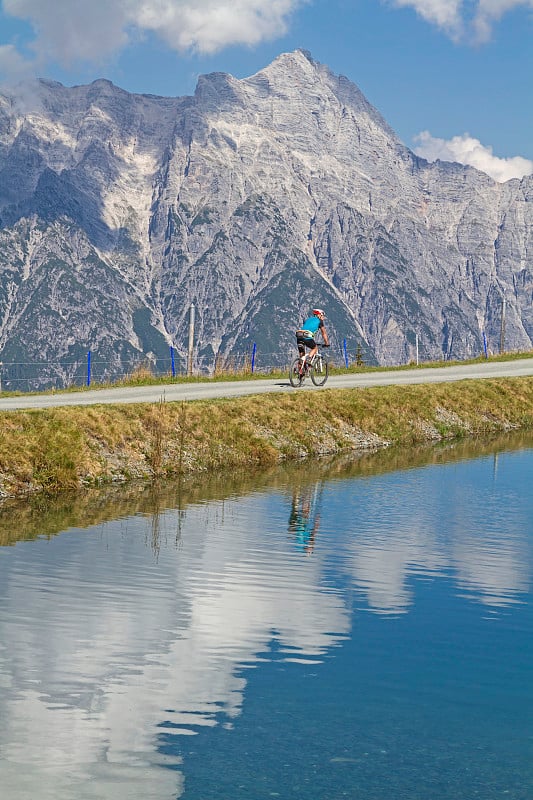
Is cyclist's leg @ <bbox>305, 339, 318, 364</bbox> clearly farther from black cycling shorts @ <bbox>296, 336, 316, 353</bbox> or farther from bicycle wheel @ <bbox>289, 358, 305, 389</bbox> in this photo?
bicycle wheel @ <bbox>289, 358, 305, 389</bbox>

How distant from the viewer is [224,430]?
3203cm

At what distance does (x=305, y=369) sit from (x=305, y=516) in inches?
774

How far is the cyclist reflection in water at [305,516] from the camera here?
20327mm

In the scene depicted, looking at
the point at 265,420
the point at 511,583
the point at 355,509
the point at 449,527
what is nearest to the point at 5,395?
the point at 265,420

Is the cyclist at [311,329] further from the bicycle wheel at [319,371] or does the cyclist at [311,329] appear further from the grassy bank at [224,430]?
the grassy bank at [224,430]

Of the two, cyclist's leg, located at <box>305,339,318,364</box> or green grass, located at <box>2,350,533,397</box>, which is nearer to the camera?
cyclist's leg, located at <box>305,339,318,364</box>

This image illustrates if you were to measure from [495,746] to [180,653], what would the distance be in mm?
4166

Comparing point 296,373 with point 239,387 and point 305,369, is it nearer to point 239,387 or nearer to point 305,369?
point 305,369

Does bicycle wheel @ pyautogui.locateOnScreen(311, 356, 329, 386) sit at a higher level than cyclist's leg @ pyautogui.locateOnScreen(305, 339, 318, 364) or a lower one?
lower

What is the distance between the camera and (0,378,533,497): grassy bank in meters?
26.5

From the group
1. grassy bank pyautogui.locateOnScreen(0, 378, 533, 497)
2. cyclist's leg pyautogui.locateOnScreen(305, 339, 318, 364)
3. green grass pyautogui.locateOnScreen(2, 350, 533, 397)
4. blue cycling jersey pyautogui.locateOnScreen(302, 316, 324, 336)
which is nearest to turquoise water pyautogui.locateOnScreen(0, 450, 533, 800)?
grassy bank pyautogui.locateOnScreen(0, 378, 533, 497)

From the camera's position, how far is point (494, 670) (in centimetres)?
1259

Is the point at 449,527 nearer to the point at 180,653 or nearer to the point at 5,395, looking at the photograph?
the point at 180,653

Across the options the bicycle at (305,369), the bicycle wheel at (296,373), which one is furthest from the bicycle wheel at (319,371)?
the bicycle wheel at (296,373)
